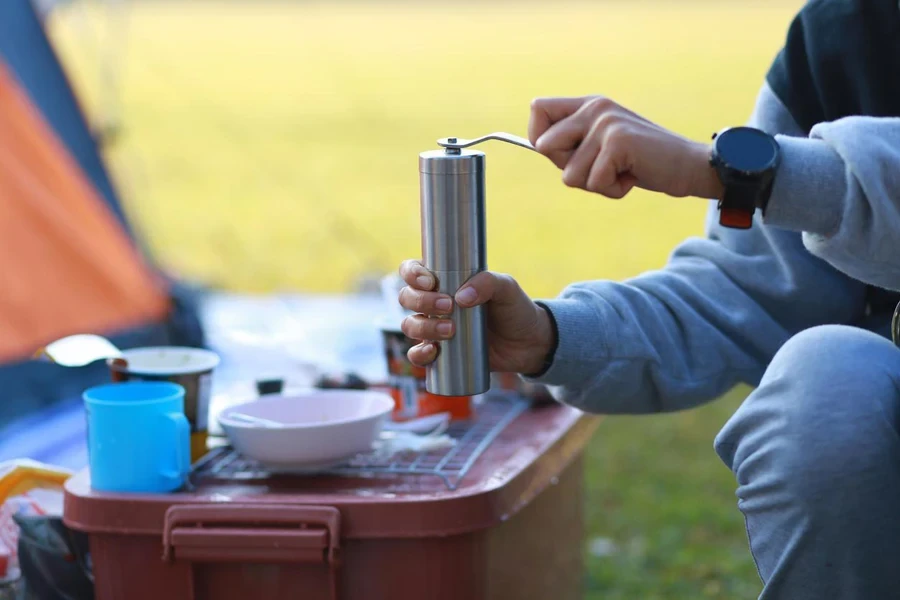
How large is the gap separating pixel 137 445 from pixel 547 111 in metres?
0.57

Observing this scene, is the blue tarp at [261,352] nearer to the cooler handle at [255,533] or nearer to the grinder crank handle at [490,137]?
the cooler handle at [255,533]

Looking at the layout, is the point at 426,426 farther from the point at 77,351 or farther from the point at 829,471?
the point at 829,471

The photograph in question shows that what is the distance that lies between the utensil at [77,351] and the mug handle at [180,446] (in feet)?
0.42

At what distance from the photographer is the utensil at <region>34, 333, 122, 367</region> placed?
128 centimetres

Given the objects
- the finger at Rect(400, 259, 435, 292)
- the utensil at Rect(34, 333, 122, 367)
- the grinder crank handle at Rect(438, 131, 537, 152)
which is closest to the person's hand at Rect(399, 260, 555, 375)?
A: the finger at Rect(400, 259, 435, 292)

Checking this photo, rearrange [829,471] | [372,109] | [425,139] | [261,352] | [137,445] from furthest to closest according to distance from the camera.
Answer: [372,109] → [425,139] → [261,352] → [137,445] → [829,471]

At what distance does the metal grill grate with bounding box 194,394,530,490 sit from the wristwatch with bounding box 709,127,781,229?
0.44 metres

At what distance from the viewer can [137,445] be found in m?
1.23

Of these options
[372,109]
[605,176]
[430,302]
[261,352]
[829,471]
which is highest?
[372,109]

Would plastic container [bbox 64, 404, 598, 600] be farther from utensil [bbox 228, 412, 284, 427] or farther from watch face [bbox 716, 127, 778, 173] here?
watch face [bbox 716, 127, 778, 173]

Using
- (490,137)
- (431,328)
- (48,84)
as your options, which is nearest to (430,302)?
(431,328)

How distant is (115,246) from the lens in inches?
102

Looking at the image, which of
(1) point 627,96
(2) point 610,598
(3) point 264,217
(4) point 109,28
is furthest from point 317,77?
(2) point 610,598

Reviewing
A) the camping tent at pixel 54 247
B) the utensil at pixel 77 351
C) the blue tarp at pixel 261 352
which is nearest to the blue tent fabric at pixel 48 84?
the camping tent at pixel 54 247
